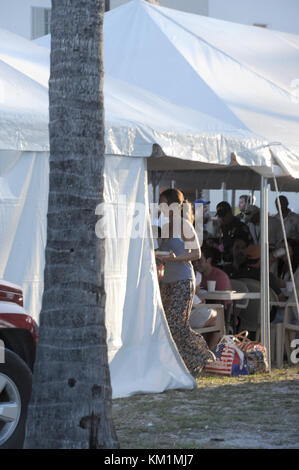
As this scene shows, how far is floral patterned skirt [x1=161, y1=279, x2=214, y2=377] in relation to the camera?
916 centimetres

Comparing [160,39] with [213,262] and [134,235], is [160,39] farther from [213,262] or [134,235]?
[134,235]

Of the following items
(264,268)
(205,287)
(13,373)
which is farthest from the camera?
(205,287)

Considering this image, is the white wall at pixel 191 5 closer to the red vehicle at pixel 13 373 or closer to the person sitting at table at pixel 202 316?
the person sitting at table at pixel 202 316

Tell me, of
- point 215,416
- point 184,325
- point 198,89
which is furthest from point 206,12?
point 215,416

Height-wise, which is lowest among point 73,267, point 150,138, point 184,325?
point 184,325

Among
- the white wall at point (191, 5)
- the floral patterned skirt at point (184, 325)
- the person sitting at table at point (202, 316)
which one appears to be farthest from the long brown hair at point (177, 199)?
the white wall at point (191, 5)

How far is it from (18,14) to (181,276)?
56.1ft

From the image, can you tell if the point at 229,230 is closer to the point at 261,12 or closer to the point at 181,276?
the point at 181,276

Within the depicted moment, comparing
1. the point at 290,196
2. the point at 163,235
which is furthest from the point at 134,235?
the point at 290,196

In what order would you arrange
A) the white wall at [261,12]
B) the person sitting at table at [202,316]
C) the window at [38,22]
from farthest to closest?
the white wall at [261,12]
the window at [38,22]
the person sitting at table at [202,316]

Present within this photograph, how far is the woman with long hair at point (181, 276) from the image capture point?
30.0ft

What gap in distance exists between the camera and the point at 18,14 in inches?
970

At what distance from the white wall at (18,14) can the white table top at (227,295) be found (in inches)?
629

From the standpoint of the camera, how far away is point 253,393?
8.55 metres
